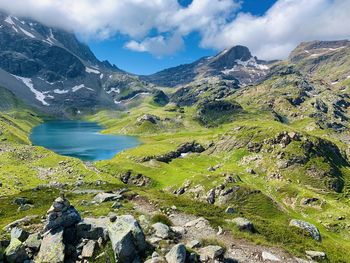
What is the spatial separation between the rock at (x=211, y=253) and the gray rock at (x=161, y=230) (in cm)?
322

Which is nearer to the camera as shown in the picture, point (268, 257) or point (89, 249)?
point (89, 249)

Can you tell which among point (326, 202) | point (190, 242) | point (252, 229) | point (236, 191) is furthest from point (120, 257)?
point (326, 202)

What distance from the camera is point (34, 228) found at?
35875 millimetres

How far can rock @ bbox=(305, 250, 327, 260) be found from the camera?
3278 centimetres

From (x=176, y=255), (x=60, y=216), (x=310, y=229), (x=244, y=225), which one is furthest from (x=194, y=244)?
(x=310, y=229)

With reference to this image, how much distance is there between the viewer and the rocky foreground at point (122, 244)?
27.7 meters

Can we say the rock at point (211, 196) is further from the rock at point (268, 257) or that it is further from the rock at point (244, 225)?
the rock at point (268, 257)

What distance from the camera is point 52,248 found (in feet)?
92.2

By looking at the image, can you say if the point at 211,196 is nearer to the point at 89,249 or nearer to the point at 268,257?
the point at 268,257

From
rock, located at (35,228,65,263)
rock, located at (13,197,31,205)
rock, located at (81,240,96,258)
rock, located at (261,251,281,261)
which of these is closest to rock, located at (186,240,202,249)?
rock, located at (261,251,281,261)

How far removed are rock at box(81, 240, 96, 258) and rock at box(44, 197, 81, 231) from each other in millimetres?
2669

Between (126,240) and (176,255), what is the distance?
12.6ft

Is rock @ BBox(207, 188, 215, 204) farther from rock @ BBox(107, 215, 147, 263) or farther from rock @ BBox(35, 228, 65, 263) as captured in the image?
rock @ BBox(35, 228, 65, 263)

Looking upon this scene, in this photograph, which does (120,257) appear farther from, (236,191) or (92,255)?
(236,191)
